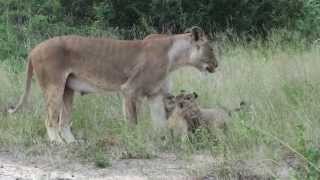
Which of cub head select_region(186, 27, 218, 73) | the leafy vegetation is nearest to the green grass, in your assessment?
the leafy vegetation

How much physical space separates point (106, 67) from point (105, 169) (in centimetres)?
253

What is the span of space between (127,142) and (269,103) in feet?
7.39

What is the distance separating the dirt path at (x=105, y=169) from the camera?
326 inches

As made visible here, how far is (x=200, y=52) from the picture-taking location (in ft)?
37.0

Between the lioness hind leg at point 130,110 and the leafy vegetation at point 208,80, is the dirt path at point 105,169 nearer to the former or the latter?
the leafy vegetation at point 208,80

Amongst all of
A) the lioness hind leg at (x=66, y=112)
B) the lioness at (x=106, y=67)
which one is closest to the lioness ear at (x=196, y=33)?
the lioness at (x=106, y=67)

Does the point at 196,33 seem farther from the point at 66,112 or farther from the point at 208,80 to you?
the point at 66,112

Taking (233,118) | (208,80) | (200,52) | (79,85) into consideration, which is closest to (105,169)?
(233,118)

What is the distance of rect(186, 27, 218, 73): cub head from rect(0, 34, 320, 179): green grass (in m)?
0.70

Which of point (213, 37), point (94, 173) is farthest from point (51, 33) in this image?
point (94, 173)

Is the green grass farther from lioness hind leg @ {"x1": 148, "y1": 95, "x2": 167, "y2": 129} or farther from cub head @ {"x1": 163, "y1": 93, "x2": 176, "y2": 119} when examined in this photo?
cub head @ {"x1": 163, "y1": 93, "x2": 176, "y2": 119}

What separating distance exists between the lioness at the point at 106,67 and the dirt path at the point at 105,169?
126 cm

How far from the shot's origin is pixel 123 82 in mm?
10867

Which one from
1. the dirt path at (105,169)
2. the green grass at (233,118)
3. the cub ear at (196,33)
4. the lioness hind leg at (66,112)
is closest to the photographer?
the dirt path at (105,169)
